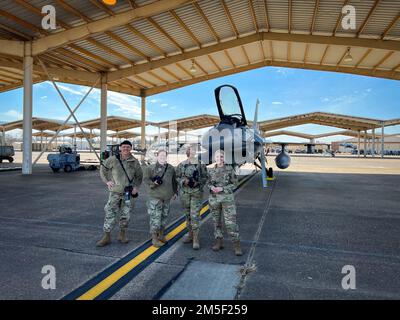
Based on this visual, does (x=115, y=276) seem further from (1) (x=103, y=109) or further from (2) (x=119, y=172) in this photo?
(1) (x=103, y=109)

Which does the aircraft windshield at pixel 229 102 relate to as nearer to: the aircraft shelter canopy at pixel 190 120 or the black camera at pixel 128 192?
the black camera at pixel 128 192

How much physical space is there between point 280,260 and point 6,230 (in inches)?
177

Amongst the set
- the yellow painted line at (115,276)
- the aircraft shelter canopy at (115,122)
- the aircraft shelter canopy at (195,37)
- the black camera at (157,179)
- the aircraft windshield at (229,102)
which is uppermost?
the aircraft shelter canopy at (195,37)

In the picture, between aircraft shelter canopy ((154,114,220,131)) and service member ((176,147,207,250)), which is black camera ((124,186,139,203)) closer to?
service member ((176,147,207,250))

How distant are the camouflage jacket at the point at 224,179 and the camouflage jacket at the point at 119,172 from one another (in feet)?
4.06

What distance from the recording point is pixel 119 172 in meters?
4.00

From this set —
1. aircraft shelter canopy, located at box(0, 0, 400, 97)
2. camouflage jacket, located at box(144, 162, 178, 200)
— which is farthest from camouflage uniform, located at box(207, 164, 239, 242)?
aircraft shelter canopy, located at box(0, 0, 400, 97)

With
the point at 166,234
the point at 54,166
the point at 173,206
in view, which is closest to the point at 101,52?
the point at 54,166

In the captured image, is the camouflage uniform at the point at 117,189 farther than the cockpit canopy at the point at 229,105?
No

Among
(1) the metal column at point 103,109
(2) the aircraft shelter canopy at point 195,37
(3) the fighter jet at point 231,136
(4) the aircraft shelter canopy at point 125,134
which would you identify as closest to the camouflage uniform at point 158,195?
(3) the fighter jet at point 231,136

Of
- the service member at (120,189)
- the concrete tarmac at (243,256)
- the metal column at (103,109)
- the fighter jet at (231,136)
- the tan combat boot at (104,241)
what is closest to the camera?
the concrete tarmac at (243,256)

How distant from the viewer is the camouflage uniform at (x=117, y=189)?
3891 mm

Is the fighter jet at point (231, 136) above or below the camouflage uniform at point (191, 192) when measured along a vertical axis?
above
